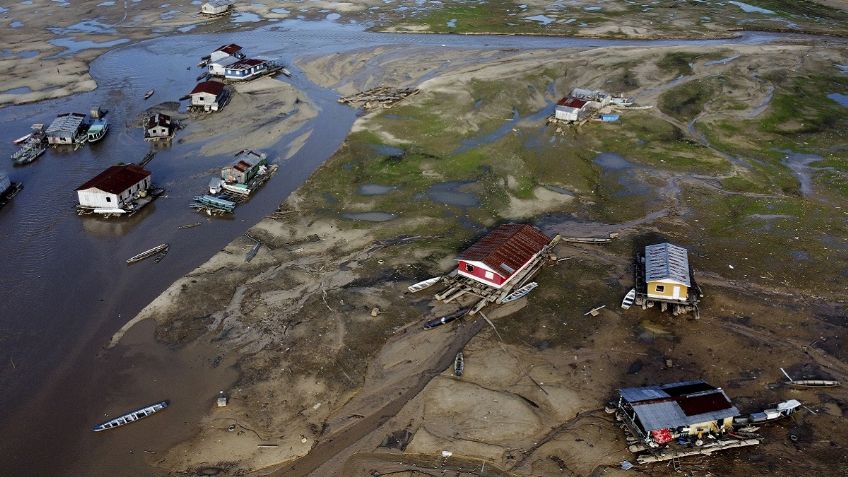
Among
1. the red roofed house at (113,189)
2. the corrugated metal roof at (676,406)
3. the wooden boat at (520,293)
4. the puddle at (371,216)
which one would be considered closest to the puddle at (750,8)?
the puddle at (371,216)

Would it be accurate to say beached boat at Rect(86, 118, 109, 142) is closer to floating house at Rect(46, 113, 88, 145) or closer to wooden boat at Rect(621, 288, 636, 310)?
floating house at Rect(46, 113, 88, 145)

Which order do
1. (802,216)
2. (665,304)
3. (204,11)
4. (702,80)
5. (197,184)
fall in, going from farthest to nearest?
1. (204,11)
2. (702,80)
3. (197,184)
4. (802,216)
5. (665,304)

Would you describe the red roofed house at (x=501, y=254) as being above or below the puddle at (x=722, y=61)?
below

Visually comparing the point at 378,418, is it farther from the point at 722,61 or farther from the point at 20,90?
the point at 722,61

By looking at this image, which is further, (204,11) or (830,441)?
(204,11)

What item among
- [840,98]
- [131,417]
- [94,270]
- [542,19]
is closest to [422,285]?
[131,417]

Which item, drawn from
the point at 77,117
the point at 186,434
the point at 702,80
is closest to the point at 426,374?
the point at 186,434

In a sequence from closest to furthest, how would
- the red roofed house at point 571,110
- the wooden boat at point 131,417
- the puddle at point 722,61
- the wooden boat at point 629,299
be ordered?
the wooden boat at point 131,417
the wooden boat at point 629,299
the red roofed house at point 571,110
the puddle at point 722,61

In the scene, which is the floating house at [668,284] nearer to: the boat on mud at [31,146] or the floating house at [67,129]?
the floating house at [67,129]

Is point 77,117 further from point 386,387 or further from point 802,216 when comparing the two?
point 802,216
